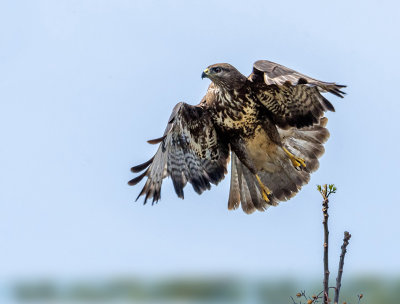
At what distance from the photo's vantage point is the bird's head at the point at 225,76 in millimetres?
9312

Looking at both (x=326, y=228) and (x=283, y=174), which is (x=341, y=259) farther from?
(x=283, y=174)

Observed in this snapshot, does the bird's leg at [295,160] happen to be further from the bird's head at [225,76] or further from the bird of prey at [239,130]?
the bird's head at [225,76]

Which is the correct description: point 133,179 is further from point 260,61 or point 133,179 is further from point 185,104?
point 260,61

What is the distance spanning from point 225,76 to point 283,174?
1.68 m

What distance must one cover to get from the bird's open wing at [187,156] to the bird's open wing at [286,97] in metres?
0.69

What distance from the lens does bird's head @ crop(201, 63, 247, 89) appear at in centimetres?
931

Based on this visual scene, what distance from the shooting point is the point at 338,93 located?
8.42m

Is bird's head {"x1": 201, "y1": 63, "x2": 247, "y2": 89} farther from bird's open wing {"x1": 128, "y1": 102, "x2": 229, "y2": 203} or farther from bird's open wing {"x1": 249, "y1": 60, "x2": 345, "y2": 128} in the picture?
bird's open wing {"x1": 128, "y1": 102, "x2": 229, "y2": 203}

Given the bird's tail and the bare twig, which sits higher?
the bird's tail

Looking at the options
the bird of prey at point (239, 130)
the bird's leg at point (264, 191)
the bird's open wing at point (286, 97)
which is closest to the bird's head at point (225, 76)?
the bird of prey at point (239, 130)

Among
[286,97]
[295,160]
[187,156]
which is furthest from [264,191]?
[286,97]

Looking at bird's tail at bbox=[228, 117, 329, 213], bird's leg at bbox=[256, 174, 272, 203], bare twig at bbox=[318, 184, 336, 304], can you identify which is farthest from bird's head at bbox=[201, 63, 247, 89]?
bare twig at bbox=[318, 184, 336, 304]

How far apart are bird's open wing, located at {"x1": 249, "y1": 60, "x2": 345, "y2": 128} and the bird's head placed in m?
0.14

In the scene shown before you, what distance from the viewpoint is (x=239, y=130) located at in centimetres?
951
